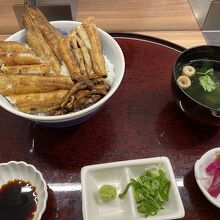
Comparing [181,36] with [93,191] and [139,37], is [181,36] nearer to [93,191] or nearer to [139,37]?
[139,37]

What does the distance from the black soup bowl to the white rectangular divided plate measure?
0.21 meters

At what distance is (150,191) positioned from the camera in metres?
0.90

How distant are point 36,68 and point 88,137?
32cm

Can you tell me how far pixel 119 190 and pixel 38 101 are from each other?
408mm

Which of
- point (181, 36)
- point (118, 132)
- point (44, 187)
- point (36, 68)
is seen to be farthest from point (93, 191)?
point (181, 36)

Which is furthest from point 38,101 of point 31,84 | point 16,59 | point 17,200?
point 17,200

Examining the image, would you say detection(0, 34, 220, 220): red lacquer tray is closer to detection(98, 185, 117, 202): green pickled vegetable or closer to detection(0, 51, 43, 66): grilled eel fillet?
detection(98, 185, 117, 202): green pickled vegetable

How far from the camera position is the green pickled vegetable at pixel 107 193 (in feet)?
3.00

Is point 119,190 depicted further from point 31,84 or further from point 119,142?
point 31,84

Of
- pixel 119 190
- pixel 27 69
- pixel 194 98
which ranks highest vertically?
pixel 27 69

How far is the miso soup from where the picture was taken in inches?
42.1

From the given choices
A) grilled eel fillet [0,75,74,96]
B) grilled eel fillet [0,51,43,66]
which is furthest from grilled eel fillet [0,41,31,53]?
grilled eel fillet [0,75,74,96]

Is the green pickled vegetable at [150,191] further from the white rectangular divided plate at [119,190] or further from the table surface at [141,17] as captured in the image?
the table surface at [141,17]

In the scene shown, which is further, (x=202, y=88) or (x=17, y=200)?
(x=202, y=88)
